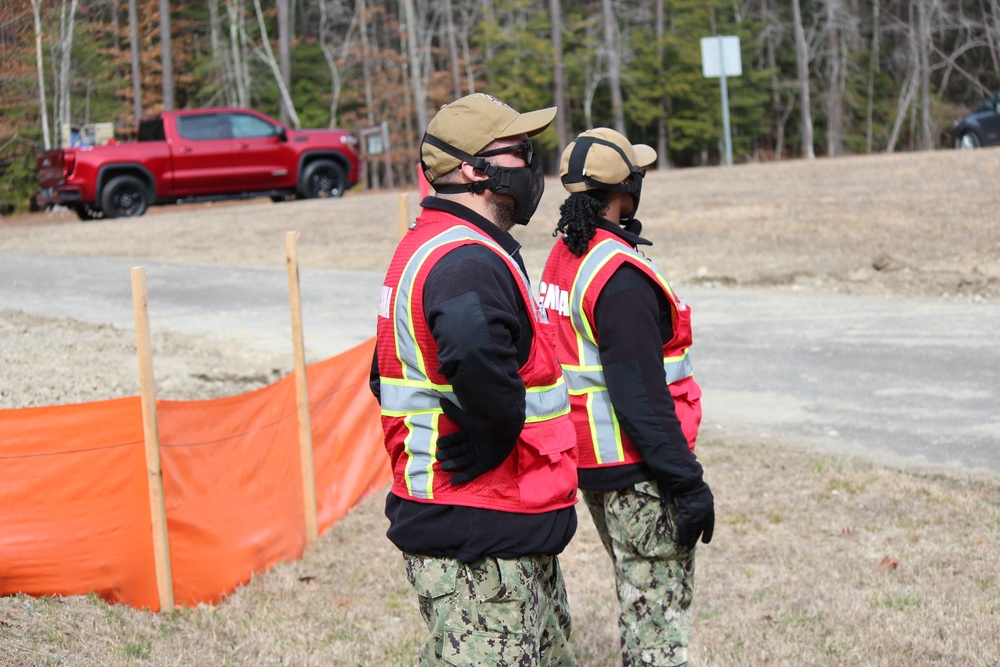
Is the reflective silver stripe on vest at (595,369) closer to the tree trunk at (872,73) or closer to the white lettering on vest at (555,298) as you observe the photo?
the white lettering on vest at (555,298)

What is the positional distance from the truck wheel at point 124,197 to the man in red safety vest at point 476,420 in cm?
1902

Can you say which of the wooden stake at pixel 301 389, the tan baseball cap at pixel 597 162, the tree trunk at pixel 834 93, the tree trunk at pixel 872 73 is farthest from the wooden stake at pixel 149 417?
the tree trunk at pixel 872 73

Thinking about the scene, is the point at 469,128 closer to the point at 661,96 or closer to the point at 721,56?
the point at 721,56

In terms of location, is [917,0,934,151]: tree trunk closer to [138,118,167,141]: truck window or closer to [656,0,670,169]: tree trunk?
[656,0,670,169]: tree trunk

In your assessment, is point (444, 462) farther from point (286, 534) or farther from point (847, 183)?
point (847, 183)

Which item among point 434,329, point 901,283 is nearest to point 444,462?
point 434,329

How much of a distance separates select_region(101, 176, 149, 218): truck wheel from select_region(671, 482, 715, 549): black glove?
747 inches

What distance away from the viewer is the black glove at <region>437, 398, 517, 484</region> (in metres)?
2.51

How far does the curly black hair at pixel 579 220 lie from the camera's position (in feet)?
10.6

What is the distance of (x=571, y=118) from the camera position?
159 ft

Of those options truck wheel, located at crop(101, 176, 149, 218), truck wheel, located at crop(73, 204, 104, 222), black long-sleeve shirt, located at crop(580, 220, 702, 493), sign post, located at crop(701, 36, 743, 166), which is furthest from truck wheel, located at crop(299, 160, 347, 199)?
black long-sleeve shirt, located at crop(580, 220, 702, 493)

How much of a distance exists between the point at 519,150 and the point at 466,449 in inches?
29.3

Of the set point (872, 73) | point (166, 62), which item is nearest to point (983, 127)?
point (872, 73)

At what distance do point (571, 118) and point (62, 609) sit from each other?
45548 mm
